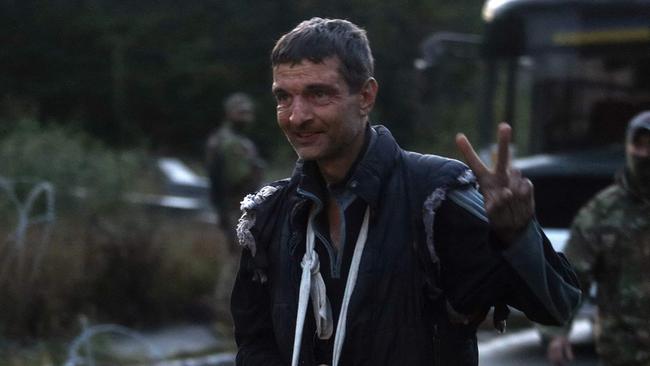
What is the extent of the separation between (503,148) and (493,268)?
352 mm

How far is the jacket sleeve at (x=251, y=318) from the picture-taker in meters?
3.31

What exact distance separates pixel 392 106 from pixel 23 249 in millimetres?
13721

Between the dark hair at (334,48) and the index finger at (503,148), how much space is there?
Answer: 0.50m

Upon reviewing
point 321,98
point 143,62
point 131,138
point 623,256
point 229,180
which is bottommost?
point 623,256

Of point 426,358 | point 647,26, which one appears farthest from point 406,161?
point 647,26

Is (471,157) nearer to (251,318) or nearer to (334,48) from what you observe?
(334,48)

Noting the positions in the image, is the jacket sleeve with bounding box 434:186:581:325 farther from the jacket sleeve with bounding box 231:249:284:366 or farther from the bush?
the bush

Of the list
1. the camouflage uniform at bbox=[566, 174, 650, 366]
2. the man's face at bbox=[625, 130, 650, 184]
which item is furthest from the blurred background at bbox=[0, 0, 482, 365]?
the man's face at bbox=[625, 130, 650, 184]

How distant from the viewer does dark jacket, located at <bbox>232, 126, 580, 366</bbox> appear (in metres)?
2.96

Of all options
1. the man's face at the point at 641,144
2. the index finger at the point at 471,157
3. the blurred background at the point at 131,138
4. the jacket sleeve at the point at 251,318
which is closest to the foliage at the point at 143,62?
the blurred background at the point at 131,138

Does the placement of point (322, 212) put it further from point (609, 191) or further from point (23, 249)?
point (23, 249)

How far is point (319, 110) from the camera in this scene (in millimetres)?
3061

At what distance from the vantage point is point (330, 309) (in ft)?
10.1

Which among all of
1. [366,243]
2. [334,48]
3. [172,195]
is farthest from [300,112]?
[172,195]
